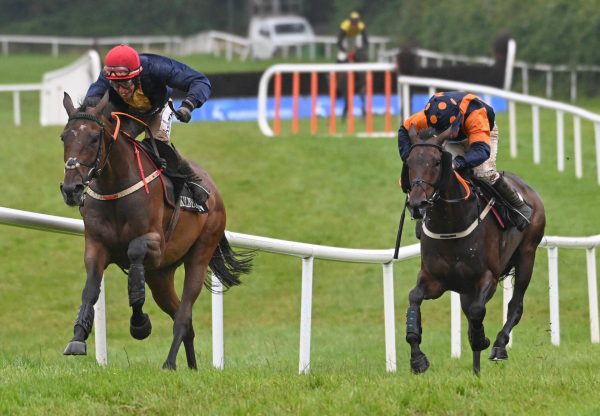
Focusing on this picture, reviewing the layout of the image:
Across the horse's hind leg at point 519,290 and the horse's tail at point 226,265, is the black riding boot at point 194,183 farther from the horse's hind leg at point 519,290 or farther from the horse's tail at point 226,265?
the horse's hind leg at point 519,290

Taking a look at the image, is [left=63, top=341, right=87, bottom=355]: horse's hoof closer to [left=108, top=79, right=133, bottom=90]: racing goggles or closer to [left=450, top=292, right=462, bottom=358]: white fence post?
[left=108, top=79, right=133, bottom=90]: racing goggles

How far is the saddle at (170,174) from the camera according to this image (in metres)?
7.83

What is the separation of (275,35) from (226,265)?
1394 inches

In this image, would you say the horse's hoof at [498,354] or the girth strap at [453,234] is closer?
the girth strap at [453,234]

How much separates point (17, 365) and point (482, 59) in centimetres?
2438

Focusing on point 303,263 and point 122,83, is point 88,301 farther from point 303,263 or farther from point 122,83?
point 303,263

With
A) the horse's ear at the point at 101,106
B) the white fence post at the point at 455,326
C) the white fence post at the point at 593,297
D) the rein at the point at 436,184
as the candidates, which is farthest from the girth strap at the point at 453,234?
Answer: the white fence post at the point at 593,297

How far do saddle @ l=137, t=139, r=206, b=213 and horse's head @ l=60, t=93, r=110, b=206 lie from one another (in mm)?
609

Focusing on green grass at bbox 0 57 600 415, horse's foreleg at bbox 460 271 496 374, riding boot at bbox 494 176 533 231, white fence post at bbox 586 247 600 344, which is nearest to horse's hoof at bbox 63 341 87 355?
green grass at bbox 0 57 600 415

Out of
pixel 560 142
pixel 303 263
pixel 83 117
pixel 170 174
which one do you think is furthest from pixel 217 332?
pixel 560 142

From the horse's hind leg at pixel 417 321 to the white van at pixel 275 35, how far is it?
34352 mm

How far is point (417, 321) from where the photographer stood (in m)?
7.85

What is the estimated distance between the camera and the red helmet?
25.0 ft

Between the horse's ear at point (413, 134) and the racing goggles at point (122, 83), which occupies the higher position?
the racing goggles at point (122, 83)
